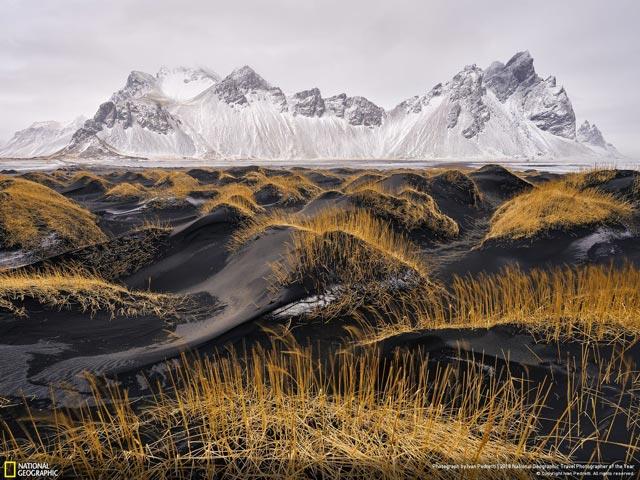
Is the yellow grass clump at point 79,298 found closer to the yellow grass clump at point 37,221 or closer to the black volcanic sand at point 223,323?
the black volcanic sand at point 223,323

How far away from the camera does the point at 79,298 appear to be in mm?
5918

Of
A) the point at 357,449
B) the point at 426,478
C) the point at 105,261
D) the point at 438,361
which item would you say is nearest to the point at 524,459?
the point at 426,478

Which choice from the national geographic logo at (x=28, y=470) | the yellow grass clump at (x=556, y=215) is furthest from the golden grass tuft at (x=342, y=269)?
the yellow grass clump at (x=556, y=215)

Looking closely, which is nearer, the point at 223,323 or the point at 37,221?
the point at 223,323

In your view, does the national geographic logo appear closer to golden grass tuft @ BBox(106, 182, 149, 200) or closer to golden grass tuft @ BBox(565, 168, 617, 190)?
golden grass tuft @ BBox(565, 168, 617, 190)

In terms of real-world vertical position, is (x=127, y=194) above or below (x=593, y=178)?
above

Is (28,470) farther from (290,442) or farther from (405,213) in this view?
(405,213)

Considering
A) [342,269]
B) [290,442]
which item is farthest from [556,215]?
[290,442]

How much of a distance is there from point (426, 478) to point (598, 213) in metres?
11.0

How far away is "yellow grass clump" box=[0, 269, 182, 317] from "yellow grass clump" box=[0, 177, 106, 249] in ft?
25.3

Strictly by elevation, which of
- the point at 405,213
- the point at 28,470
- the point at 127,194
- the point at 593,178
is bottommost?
the point at 28,470

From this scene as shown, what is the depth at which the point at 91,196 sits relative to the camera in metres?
26.5

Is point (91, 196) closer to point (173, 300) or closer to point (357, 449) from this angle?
point (173, 300)

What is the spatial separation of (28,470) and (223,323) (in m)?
3.11
